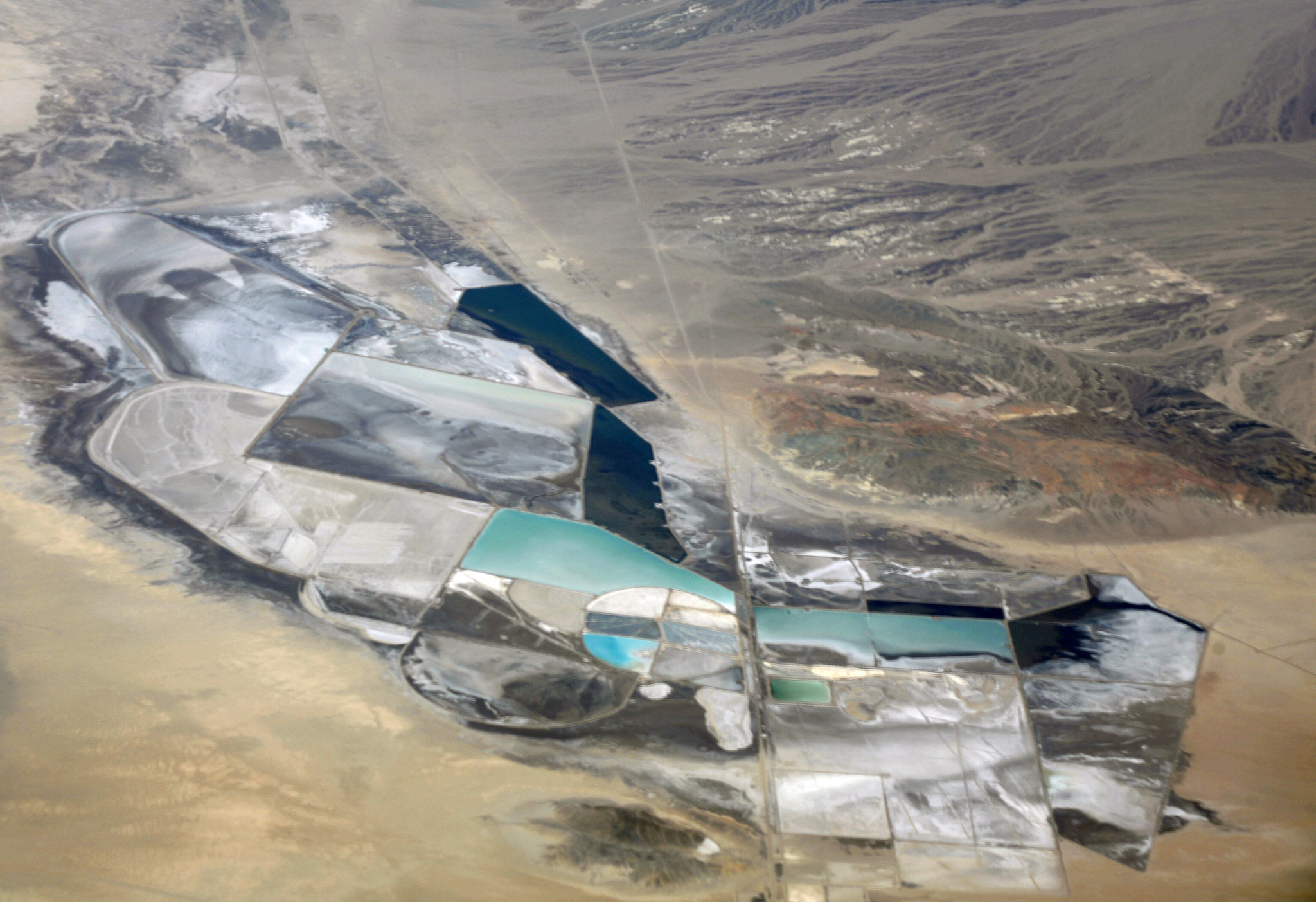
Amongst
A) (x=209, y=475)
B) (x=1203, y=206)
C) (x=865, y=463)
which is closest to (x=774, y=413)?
(x=865, y=463)

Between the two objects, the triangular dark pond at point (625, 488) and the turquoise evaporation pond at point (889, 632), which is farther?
the triangular dark pond at point (625, 488)

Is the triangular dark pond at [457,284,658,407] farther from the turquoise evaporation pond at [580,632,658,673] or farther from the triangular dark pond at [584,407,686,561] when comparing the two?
the turquoise evaporation pond at [580,632,658,673]

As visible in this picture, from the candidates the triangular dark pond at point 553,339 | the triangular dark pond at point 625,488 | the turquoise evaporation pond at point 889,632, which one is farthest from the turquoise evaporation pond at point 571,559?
the triangular dark pond at point 553,339

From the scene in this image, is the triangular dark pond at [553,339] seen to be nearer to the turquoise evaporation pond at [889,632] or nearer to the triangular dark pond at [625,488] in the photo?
the triangular dark pond at [625,488]

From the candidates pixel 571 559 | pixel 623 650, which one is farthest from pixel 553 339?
pixel 623 650

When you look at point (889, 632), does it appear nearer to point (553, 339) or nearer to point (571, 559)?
point (571, 559)
